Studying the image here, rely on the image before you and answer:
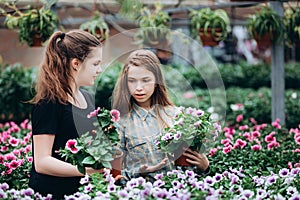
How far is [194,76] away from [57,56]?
21.1 feet

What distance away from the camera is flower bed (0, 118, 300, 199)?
246 cm

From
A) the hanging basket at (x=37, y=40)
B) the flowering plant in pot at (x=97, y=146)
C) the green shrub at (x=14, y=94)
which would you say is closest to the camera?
the flowering plant in pot at (x=97, y=146)

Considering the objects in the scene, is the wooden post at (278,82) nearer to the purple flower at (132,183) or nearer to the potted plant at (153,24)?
the potted plant at (153,24)

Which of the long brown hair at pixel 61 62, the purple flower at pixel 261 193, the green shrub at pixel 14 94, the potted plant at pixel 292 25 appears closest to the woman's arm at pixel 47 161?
the long brown hair at pixel 61 62

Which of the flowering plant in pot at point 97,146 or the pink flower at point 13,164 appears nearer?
the flowering plant in pot at point 97,146

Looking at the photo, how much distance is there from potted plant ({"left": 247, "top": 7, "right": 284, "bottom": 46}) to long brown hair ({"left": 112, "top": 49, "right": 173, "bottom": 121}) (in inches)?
109

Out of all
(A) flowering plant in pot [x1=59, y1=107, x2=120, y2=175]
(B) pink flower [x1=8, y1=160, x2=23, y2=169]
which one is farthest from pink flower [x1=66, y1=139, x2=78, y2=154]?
(B) pink flower [x1=8, y1=160, x2=23, y2=169]

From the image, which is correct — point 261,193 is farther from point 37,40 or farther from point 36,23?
point 37,40

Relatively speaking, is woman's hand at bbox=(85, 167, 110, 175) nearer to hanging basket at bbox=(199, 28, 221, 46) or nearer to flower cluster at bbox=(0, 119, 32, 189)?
flower cluster at bbox=(0, 119, 32, 189)

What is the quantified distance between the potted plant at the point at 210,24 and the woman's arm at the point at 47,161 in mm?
3181

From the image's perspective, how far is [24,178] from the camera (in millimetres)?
3242

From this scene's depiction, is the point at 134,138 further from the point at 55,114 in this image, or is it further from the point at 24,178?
the point at 24,178

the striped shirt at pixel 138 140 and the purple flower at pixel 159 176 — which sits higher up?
the striped shirt at pixel 138 140

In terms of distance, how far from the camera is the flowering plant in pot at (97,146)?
2.60 m
